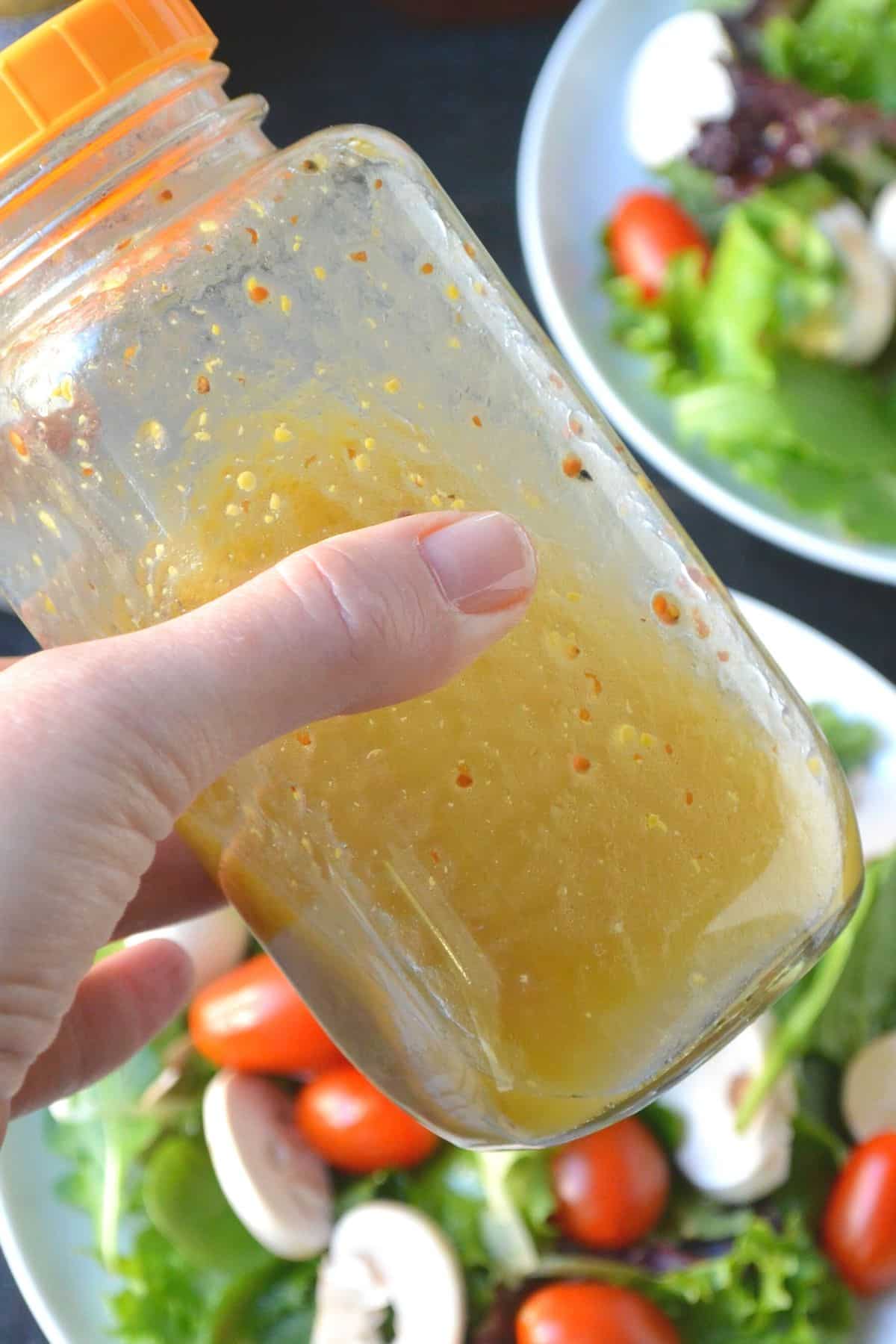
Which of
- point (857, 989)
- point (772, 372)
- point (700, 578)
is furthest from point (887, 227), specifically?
point (700, 578)

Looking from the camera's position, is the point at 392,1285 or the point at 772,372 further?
Result: the point at 772,372

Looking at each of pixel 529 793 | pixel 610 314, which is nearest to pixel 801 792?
pixel 529 793

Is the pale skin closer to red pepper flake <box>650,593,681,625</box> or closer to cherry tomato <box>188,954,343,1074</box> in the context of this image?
red pepper flake <box>650,593,681,625</box>

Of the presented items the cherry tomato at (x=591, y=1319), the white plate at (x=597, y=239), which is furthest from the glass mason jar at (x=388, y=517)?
the white plate at (x=597, y=239)

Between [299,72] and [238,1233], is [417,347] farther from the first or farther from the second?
[299,72]

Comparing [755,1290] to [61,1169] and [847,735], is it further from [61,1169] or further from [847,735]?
[61,1169]

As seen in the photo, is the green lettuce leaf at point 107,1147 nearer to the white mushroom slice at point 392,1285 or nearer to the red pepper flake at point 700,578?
the white mushroom slice at point 392,1285
